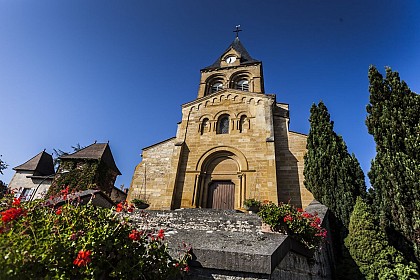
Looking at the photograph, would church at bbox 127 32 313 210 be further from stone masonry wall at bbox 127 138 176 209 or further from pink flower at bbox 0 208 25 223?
pink flower at bbox 0 208 25 223

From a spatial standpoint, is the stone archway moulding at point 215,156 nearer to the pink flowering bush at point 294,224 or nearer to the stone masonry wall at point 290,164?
the stone masonry wall at point 290,164

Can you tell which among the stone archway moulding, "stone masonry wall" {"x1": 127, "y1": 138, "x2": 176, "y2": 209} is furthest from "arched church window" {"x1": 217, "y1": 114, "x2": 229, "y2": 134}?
"stone masonry wall" {"x1": 127, "y1": 138, "x2": 176, "y2": 209}

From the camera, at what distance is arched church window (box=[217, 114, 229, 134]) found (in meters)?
14.8

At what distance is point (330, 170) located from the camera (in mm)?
9703

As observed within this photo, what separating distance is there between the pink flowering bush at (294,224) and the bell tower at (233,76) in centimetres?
1432

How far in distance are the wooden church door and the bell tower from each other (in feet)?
29.4

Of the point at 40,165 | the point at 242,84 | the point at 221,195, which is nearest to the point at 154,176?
the point at 221,195

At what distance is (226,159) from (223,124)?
8.98ft

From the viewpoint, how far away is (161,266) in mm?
2914

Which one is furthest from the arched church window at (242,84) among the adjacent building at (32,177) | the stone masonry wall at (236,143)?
the adjacent building at (32,177)

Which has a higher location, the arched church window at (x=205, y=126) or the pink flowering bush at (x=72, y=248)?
the arched church window at (x=205, y=126)

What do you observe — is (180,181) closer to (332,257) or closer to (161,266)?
(332,257)

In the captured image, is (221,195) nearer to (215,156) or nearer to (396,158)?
(215,156)

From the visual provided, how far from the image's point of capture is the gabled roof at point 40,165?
22219mm
